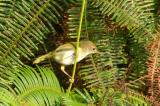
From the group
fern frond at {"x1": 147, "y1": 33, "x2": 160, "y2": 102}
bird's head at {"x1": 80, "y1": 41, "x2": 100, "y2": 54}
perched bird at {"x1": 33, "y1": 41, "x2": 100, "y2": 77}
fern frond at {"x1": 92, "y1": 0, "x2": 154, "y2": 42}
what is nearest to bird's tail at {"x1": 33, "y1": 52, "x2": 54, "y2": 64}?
perched bird at {"x1": 33, "y1": 41, "x2": 100, "y2": 77}

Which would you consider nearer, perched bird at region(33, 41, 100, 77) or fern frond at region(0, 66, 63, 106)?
fern frond at region(0, 66, 63, 106)

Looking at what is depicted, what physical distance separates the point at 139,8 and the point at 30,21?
49 centimetres

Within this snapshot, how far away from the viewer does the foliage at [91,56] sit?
3.09m

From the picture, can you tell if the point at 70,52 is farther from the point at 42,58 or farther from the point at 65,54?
the point at 42,58

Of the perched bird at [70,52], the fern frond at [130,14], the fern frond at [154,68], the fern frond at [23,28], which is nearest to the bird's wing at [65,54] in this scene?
the perched bird at [70,52]

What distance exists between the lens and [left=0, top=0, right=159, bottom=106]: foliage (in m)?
3.09

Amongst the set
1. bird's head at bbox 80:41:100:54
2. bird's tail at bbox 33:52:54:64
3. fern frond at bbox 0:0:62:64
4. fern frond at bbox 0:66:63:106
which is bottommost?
fern frond at bbox 0:66:63:106

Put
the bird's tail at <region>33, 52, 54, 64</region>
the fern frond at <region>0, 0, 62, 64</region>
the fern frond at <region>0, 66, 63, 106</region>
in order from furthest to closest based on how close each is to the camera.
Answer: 1. the bird's tail at <region>33, 52, 54, 64</region>
2. the fern frond at <region>0, 0, 62, 64</region>
3. the fern frond at <region>0, 66, 63, 106</region>

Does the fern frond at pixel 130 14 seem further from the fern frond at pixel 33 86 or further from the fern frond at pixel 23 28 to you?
the fern frond at pixel 33 86

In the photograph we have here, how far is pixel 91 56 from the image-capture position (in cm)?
332

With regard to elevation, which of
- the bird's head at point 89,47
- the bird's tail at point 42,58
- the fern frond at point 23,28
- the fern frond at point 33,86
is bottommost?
the fern frond at point 33,86

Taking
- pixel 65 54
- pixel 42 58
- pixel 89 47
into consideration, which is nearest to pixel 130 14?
pixel 89 47

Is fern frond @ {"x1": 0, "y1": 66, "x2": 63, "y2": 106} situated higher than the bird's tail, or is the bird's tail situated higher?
the bird's tail

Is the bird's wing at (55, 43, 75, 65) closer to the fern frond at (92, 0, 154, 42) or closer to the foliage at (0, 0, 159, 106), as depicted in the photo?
the foliage at (0, 0, 159, 106)
